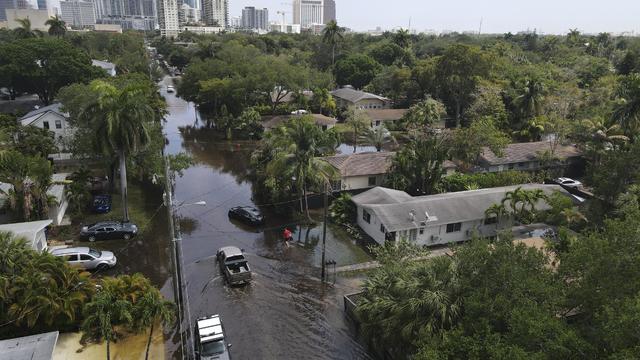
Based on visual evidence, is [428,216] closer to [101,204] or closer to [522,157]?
[522,157]

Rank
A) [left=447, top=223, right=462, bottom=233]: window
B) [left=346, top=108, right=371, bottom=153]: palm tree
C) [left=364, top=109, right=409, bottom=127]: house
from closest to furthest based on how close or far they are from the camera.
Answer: [left=447, top=223, right=462, bottom=233]: window → [left=346, top=108, right=371, bottom=153]: palm tree → [left=364, top=109, right=409, bottom=127]: house

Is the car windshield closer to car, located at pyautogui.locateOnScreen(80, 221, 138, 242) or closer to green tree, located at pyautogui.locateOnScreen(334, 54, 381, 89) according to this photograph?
car, located at pyautogui.locateOnScreen(80, 221, 138, 242)

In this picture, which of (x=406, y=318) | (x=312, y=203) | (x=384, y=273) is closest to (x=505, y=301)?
(x=406, y=318)

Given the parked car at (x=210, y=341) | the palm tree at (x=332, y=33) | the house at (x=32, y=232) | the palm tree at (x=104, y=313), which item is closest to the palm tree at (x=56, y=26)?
the palm tree at (x=332, y=33)

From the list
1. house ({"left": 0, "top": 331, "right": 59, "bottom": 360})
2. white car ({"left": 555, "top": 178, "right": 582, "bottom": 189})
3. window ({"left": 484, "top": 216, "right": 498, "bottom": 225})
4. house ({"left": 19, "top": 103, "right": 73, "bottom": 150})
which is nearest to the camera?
house ({"left": 0, "top": 331, "right": 59, "bottom": 360})

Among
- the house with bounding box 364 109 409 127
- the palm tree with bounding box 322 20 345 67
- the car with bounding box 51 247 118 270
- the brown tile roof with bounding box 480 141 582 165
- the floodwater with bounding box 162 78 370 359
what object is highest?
the palm tree with bounding box 322 20 345 67

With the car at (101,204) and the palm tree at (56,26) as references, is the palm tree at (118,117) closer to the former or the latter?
the car at (101,204)

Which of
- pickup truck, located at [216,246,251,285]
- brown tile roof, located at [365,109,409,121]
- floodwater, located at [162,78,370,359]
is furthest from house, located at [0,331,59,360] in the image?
brown tile roof, located at [365,109,409,121]
